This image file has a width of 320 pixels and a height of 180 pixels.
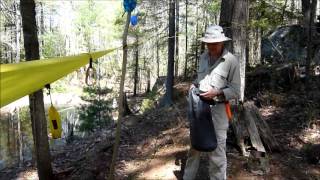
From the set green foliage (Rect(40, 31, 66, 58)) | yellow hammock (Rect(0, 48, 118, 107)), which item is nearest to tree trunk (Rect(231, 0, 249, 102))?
yellow hammock (Rect(0, 48, 118, 107))

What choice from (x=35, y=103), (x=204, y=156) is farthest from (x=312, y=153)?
(x=35, y=103)

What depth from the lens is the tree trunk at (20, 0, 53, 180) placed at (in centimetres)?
548

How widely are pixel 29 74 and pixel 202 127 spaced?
178 cm

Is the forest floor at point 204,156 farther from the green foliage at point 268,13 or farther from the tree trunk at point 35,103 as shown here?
the green foliage at point 268,13

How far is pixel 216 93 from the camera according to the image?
4.02 m

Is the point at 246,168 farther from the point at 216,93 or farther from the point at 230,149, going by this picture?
the point at 216,93

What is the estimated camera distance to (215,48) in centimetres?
406

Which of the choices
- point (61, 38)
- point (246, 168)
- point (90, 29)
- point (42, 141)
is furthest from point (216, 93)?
point (61, 38)

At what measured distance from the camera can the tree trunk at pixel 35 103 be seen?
5.48m

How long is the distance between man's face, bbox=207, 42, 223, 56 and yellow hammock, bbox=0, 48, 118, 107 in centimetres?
121

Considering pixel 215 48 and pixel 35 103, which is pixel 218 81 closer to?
pixel 215 48

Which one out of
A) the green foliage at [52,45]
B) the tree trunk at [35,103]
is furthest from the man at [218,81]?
the green foliage at [52,45]

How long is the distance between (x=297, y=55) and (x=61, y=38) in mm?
37843

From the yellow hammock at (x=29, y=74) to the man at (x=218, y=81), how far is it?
1.20 metres
